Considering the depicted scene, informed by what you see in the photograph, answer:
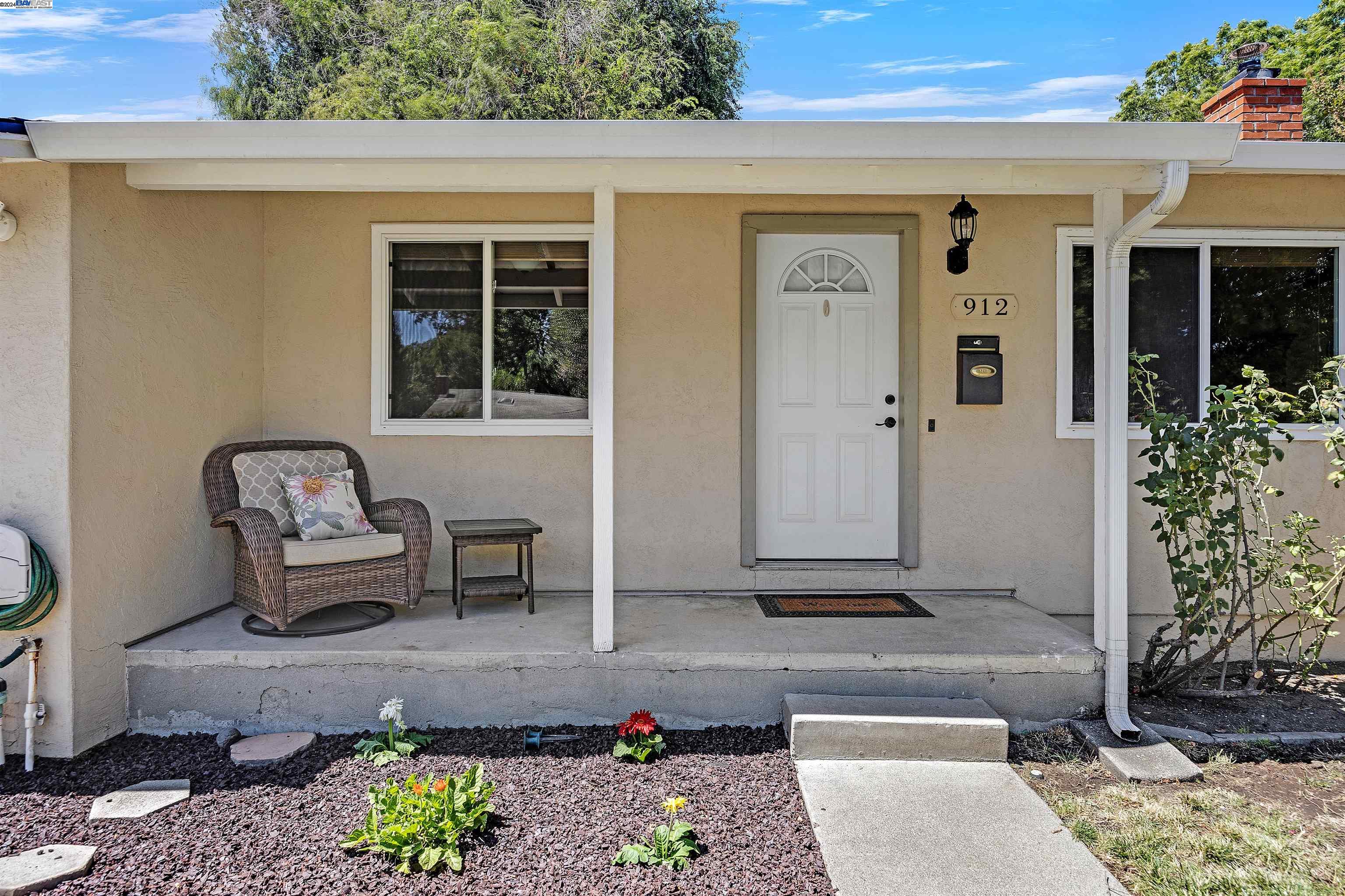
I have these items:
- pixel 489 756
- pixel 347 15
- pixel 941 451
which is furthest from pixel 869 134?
pixel 347 15

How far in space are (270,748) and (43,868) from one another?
837mm

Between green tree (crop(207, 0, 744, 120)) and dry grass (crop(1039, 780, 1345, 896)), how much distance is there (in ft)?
42.1

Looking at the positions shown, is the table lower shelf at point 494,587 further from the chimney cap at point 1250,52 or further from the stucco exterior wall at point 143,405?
the chimney cap at point 1250,52

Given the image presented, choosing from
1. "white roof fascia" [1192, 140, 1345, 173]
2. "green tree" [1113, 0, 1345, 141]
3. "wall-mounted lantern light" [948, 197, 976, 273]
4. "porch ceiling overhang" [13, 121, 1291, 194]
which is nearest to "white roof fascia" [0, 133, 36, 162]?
→ "porch ceiling overhang" [13, 121, 1291, 194]

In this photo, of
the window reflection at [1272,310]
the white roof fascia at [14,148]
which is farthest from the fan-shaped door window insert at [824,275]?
the white roof fascia at [14,148]

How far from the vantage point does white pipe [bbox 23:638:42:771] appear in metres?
2.95

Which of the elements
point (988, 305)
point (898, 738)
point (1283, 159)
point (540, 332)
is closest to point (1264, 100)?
point (1283, 159)

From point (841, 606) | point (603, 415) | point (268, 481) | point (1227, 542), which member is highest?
point (603, 415)

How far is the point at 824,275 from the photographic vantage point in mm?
4645

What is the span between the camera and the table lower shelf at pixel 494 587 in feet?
12.8

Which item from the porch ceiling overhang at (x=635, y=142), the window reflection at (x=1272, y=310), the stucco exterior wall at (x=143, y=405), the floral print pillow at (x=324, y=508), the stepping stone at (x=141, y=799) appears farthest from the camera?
the window reflection at (x=1272, y=310)

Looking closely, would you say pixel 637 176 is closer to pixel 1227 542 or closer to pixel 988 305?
pixel 988 305

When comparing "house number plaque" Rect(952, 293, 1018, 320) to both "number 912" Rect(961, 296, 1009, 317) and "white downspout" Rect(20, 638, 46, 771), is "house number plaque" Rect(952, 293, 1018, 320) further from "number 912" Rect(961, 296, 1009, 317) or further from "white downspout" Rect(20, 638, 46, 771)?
"white downspout" Rect(20, 638, 46, 771)

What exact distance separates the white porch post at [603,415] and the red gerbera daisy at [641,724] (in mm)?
328
